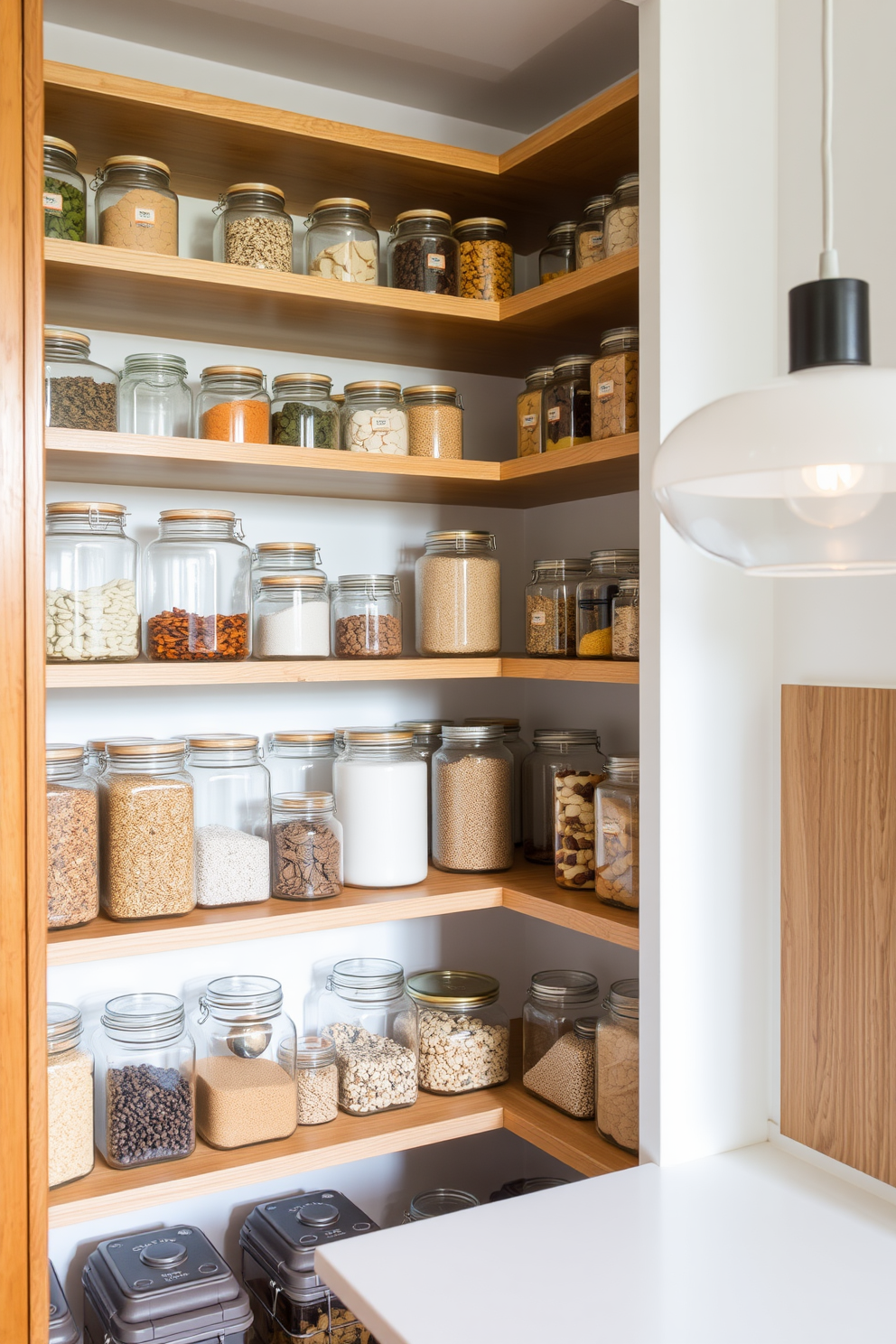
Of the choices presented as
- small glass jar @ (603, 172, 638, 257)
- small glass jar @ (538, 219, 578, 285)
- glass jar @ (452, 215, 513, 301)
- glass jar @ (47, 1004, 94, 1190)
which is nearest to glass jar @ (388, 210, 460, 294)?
glass jar @ (452, 215, 513, 301)

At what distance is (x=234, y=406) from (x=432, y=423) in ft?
1.12

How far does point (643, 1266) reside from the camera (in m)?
1.24

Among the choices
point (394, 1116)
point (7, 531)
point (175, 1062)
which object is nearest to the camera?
point (7, 531)

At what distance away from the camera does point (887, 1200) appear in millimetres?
1406

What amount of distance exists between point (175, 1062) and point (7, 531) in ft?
2.70

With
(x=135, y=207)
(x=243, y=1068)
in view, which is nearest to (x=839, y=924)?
(x=243, y=1068)

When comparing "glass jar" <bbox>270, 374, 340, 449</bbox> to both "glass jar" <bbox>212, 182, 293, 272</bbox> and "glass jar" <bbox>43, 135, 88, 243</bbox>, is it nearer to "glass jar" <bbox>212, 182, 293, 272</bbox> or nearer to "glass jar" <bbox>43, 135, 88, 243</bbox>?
"glass jar" <bbox>212, 182, 293, 272</bbox>

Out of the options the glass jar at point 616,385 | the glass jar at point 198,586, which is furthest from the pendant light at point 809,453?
the glass jar at point 198,586

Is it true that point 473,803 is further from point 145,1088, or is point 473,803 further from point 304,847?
point 145,1088

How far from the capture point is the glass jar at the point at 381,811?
184 cm

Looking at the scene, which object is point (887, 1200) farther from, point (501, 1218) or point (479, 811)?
point (479, 811)

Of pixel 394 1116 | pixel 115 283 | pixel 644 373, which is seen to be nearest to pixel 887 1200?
pixel 394 1116

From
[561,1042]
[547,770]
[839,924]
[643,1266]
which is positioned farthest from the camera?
[547,770]

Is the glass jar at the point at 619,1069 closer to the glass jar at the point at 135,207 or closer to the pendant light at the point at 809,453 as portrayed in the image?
the pendant light at the point at 809,453
